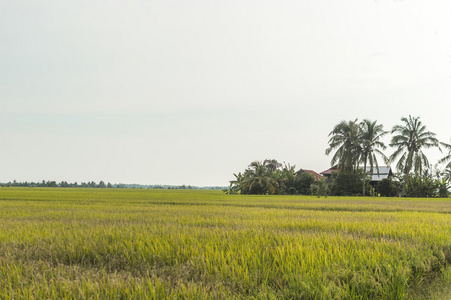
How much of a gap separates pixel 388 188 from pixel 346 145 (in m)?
6.31

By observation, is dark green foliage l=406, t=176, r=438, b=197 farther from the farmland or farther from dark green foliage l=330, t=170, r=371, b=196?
the farmland

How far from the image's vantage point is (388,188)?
3444 cm

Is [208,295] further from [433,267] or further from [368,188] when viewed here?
[368,188]

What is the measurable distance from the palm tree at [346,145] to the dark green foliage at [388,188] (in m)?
3.33

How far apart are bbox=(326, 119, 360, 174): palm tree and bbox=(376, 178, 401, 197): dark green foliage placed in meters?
3.33

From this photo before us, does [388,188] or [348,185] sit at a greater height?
[348,185]

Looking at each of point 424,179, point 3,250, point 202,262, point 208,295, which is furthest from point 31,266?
point 424,179

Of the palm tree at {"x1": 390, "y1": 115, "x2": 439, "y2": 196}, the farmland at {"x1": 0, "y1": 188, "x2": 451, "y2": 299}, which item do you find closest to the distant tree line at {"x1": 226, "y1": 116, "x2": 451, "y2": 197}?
the palm tree at {"x1": 390, "y1": 115, "x2": 439, "y2": 196}

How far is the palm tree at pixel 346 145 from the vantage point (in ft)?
111

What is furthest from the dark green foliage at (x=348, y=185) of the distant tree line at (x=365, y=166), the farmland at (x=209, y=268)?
the farmland at (x=209, y=268)

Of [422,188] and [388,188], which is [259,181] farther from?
[422,188]

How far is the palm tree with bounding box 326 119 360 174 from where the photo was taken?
111 ft

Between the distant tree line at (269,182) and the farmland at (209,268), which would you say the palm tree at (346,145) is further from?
the farmland at (209,268)

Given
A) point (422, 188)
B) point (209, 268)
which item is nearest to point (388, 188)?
point (422, 188)
